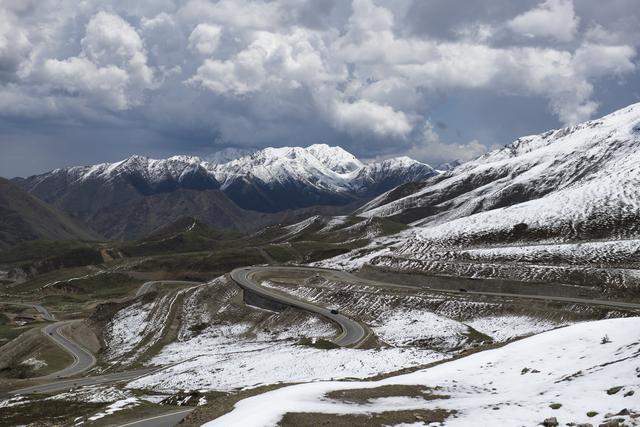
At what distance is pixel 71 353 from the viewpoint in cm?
9606

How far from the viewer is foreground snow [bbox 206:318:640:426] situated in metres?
20.3

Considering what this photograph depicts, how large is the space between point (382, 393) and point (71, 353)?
286ft

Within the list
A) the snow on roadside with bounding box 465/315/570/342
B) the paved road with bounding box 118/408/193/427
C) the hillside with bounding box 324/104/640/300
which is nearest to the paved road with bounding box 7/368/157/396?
the paved road with bounding box 118/408/193/427

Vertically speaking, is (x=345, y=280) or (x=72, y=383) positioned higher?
(x=345, y=280)

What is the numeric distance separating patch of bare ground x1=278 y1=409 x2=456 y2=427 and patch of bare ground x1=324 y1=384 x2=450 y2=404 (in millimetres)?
2426

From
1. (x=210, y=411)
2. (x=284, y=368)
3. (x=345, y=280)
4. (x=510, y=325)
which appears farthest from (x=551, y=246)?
(x=210, y=411)

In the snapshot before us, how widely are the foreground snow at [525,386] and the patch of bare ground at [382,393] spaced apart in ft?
1.56

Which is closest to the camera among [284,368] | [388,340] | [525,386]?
[525,386]

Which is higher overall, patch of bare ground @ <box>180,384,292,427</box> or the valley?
patch of bare ground @ <box>180,384,292,427</box>

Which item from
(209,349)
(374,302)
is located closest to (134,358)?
(209,349)

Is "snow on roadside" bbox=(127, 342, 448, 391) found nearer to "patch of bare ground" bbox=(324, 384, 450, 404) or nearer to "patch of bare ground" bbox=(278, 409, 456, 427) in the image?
"patch of bare ground" bbox=(324, 384, 450, 404)

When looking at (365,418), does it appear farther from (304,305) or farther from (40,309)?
(40,309)

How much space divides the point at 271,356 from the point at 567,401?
37906 millimetres

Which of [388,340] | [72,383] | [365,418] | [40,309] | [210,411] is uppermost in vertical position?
[40,309]
